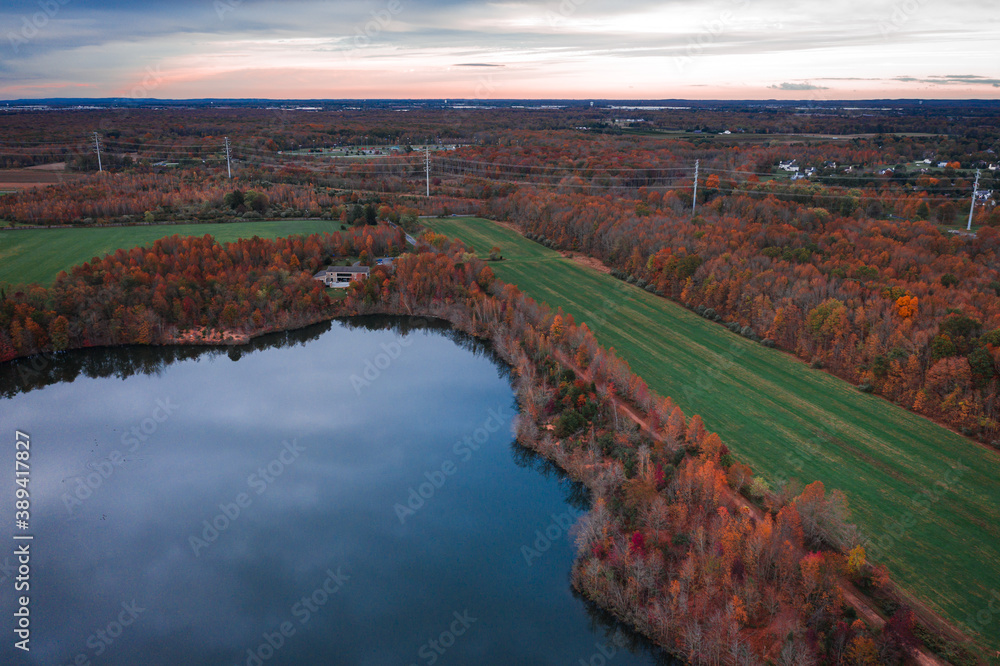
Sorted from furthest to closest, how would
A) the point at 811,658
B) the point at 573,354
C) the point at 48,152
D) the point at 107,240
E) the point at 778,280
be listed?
the point at 48,152 < the point at 107,240 < the point at 778,280 < the point at 573,354 < the point at 811,658

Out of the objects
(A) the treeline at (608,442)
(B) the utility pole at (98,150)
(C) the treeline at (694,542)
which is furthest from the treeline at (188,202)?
(C) the treeline at (694,542)

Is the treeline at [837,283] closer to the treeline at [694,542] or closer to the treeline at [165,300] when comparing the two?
the treeline at [694,542]

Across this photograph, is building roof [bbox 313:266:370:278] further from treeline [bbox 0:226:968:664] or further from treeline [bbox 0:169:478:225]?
treeline [bbox 0:169:478:225]

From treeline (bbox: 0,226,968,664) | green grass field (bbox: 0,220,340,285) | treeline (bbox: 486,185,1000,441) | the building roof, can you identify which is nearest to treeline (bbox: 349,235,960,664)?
treeline (bbox: 0,226,968,664)

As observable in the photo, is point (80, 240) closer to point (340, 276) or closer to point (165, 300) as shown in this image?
point (165, 300)

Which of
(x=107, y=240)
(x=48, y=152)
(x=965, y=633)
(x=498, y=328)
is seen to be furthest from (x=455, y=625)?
(x=48, y=152)

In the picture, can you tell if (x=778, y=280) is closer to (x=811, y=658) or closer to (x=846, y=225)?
(x=846, y=225)
